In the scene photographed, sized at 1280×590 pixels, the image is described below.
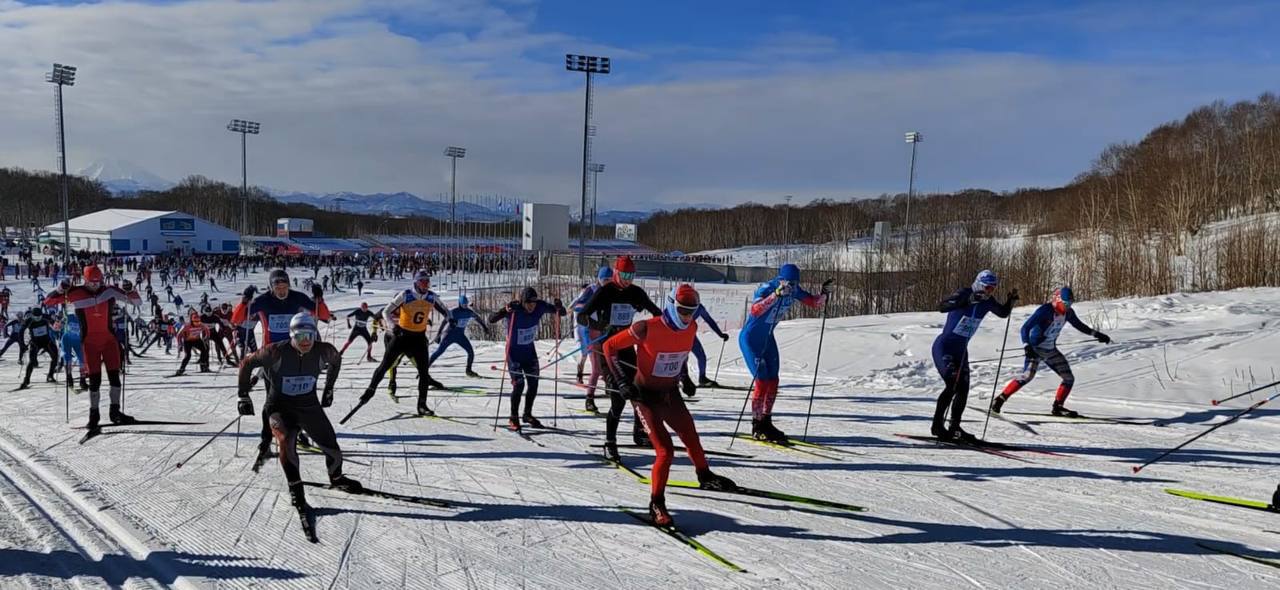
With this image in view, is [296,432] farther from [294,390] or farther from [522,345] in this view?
[522,345]

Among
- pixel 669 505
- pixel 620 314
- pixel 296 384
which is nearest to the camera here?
pixel 296 384

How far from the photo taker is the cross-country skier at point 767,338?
823 cm

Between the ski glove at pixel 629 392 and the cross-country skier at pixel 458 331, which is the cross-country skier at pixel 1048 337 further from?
the cross-country skier at pixel 458 331

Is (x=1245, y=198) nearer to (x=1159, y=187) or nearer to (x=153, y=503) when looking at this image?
(x=1159, y=187)

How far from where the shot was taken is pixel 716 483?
6.50m

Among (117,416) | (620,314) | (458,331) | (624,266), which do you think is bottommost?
(117,416)

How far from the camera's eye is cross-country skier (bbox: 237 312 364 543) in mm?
5883

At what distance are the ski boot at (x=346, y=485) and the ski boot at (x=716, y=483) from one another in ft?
9.83

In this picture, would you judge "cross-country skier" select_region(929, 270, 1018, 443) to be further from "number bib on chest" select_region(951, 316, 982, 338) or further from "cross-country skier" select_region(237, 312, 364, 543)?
"cross-country skier" select_region(237, 312, 364, 543)

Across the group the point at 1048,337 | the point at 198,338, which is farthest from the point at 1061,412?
the point at 198,338

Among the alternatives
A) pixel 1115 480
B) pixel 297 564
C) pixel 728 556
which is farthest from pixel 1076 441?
pixel 297 564

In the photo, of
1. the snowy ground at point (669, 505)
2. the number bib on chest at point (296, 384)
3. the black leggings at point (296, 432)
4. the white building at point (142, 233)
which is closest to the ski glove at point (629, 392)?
the snowy ground at point (669, 505)

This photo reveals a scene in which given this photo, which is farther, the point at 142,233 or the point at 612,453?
the point at 142,233

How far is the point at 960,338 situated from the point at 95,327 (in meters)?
10.2
